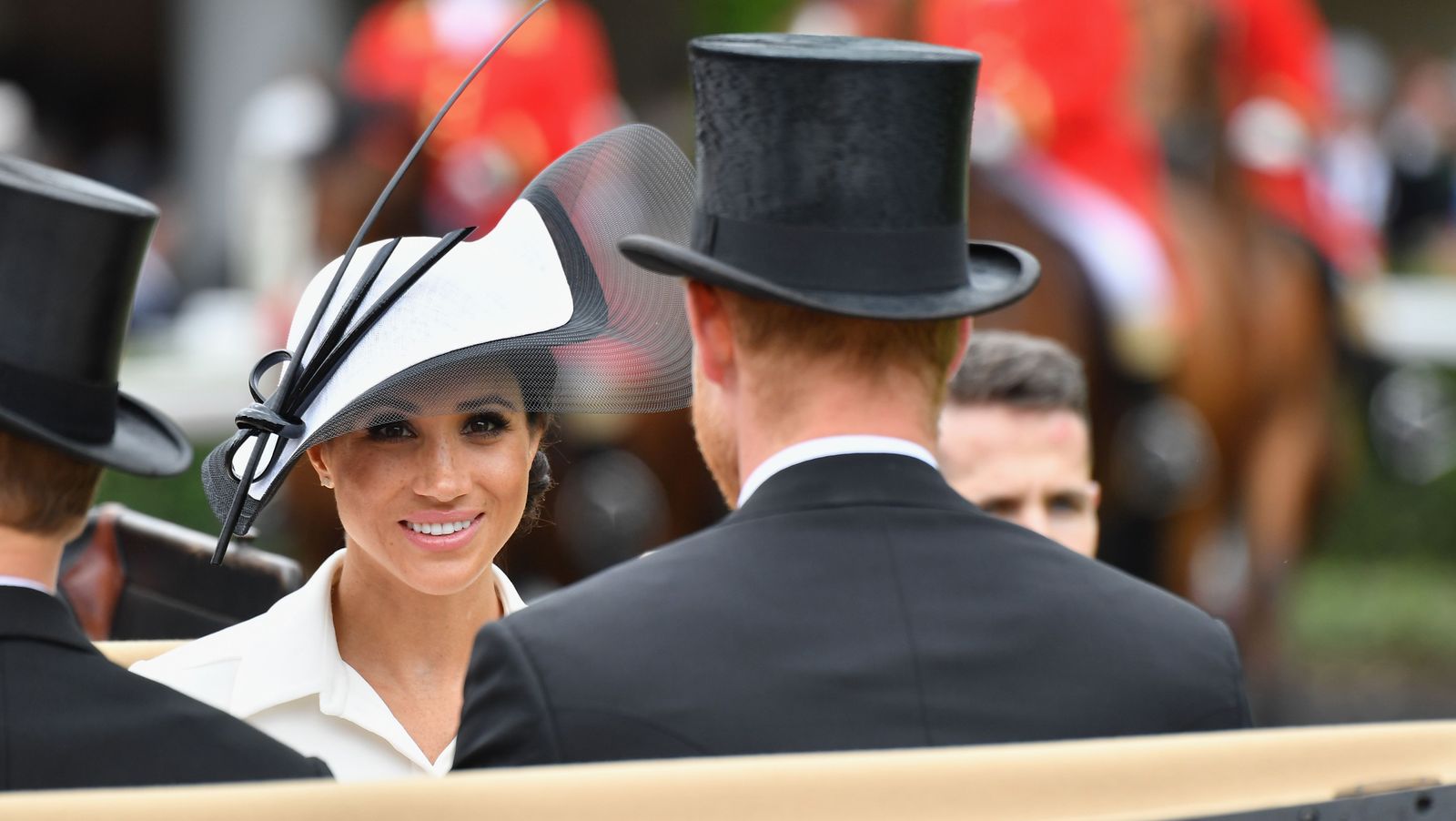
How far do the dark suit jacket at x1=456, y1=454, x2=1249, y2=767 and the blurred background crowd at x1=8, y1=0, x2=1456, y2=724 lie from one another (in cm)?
458

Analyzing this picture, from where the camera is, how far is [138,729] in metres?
2.12

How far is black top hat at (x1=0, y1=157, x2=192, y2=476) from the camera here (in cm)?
227

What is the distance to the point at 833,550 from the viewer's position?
6.89 ft

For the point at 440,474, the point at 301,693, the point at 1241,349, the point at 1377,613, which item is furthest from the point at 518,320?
the point at 1377,613

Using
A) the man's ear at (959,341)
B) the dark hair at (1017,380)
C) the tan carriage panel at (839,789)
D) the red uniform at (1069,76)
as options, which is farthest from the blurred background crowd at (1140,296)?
the tan carriage panel at (839,789)

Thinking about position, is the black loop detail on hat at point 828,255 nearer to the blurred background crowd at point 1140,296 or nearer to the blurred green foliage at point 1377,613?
the blurred background crowd at point 1140,296

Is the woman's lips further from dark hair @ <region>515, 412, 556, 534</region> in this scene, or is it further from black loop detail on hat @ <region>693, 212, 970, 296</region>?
black loop detail on hat @ <region>693, 212, 970, 296</region>

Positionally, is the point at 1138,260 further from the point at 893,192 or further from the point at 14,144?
the point at 14,144

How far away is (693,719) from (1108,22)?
21.4 feet

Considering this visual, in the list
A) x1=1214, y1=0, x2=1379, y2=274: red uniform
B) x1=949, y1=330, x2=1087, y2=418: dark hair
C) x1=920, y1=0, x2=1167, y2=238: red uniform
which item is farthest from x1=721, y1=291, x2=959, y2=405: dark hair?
x1=1214, y1=0, x2=1379, y2=274: red uniform

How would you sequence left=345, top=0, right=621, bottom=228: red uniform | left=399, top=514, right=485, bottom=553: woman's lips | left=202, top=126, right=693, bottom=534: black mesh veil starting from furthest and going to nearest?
left=345, top=0, right=621, bottom=228: red uniform → left=399, top=514, right=485, bottom=553: woman's lips → left=202, top=126, right=693, bottom=534: black mesh veil

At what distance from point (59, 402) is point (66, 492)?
10 centimetres

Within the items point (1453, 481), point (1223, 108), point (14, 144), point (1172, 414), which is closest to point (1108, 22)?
point (1223, 108)

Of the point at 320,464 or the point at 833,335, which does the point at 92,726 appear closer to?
the point at 320,464
